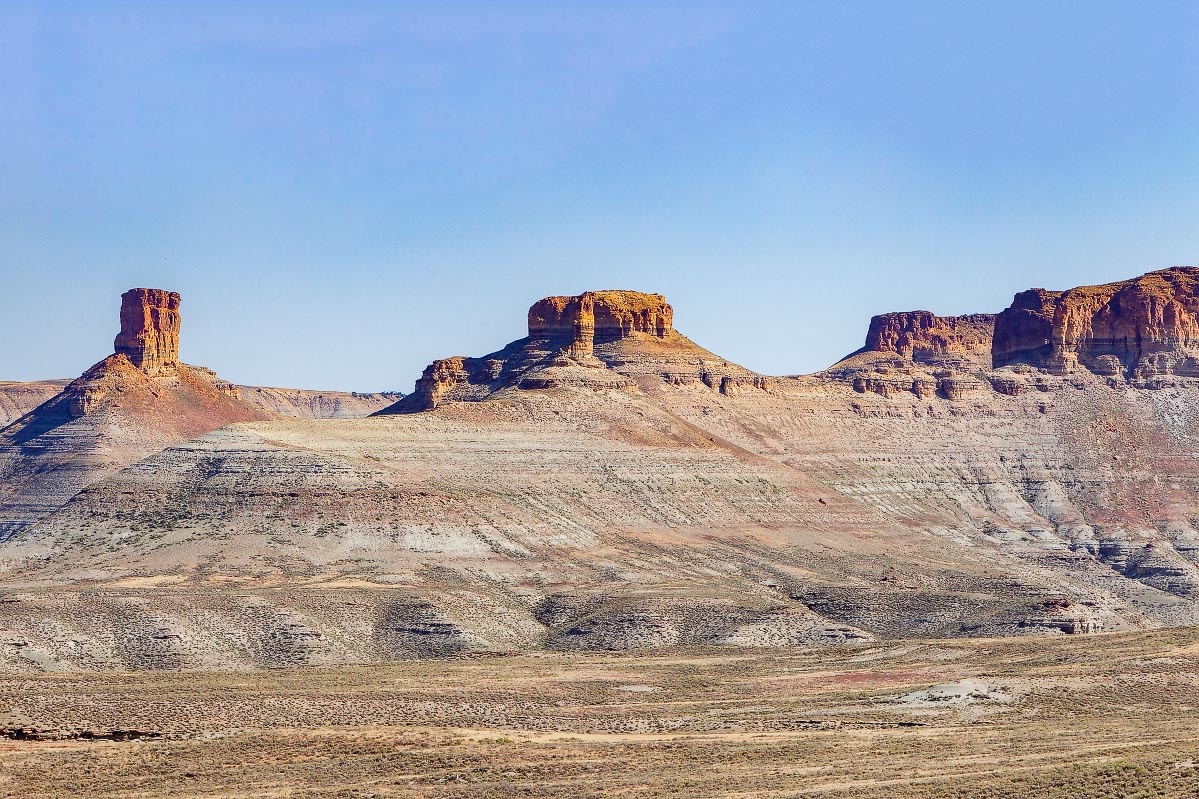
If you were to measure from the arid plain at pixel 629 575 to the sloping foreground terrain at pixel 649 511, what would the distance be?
0.35 metres

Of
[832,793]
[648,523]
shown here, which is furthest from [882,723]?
[648,523]

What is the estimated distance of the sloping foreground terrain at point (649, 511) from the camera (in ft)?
278

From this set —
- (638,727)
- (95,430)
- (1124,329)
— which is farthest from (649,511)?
(95,430)

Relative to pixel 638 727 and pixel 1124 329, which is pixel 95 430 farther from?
pixel 638 727

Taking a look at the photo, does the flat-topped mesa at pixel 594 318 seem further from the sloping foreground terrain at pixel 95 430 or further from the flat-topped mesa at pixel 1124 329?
the sloping foreground terrain at pixel 95 430

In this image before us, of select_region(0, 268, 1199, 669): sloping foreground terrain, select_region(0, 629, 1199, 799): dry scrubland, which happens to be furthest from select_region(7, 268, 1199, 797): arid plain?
select_region(0, 268, 1199, 669): sloping foreground terrain

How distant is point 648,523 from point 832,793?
2785 inches

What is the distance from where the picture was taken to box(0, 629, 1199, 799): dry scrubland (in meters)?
46.9

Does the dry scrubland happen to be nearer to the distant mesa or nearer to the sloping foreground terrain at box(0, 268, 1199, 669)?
the sloping foreground terrain at box(0, 268, 1199, 669)

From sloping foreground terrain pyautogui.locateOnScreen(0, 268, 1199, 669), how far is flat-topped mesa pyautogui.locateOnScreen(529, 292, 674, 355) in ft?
1.07

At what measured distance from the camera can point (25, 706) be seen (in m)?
59.4

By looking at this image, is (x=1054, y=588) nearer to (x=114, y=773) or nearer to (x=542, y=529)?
(x=542, y=529)

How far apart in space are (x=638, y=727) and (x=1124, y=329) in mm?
121780

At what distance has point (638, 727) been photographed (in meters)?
57.6
